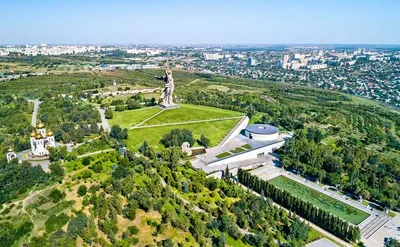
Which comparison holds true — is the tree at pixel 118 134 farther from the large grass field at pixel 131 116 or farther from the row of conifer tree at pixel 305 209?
the row of conifer tree at pixel 305 209

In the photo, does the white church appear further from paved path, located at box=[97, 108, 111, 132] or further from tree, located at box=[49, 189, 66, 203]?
paved path, located at box=[97, 108, 111, 132]

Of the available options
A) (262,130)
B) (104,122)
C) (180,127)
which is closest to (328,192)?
(262,130)

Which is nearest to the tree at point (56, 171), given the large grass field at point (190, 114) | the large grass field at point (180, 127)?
the large grass field at point (180, 127)

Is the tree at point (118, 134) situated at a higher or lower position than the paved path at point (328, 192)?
higher

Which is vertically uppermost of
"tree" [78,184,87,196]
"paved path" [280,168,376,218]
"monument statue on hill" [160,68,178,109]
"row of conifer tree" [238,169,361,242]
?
"monument statue on hill" [160,68,178,109]

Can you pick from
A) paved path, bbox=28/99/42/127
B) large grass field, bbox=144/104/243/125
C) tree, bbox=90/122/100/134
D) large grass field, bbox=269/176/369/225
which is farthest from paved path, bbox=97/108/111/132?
large grass field, bbox=269/176/369/225
